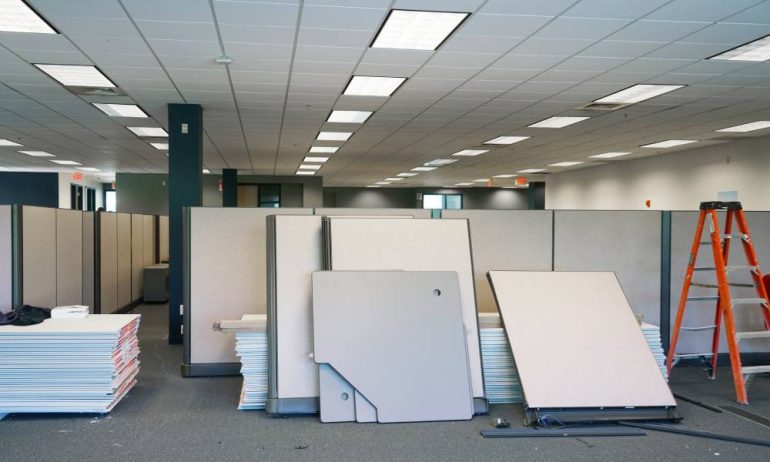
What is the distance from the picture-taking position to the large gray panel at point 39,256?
3.85 m

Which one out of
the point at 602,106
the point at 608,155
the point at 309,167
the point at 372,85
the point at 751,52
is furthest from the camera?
the point at 309,167

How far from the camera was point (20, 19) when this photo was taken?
3.80 m

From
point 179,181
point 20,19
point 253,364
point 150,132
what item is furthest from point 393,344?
point 150,132

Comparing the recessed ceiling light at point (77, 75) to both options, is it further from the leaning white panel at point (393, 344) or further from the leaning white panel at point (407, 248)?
the leaning white panel at point (393, 344)

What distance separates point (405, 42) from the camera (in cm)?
436

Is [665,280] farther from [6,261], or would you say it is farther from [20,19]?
[20,19]

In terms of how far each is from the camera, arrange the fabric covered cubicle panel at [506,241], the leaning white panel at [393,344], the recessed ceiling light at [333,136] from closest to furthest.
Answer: the leaning white panel at [393,344] < the fabric covered cubicle panel at [506,241] < the recessed ceiling light at [333,136]

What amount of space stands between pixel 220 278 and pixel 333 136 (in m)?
5.52

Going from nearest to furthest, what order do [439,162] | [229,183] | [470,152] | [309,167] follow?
[470,152], [439,162], [309,167], [229,183]

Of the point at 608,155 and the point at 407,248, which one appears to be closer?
the point at 407,248

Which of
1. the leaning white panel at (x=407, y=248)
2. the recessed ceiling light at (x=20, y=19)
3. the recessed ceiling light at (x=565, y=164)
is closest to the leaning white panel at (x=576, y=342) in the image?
the leaning white panel at (x=407, y=248)

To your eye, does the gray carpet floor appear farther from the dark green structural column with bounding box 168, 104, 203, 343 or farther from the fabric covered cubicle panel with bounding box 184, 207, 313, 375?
the dark green structural column with bounding box 168, 104, 203, 343

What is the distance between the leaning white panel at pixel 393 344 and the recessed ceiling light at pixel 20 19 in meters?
2.45

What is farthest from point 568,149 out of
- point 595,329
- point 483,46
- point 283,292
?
point 283,292
